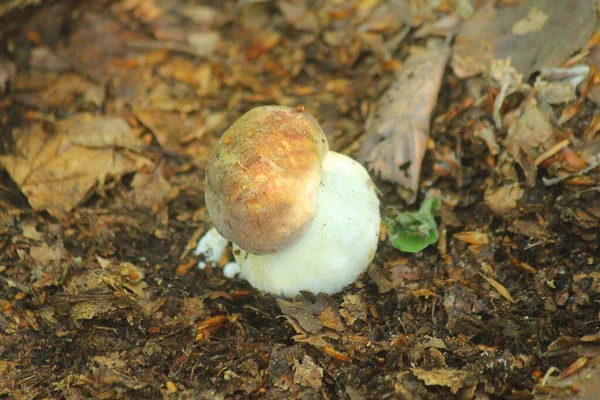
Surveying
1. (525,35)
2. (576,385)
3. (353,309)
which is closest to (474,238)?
(353,309)

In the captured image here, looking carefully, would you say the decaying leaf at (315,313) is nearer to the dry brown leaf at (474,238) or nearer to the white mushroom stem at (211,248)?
the white mushroom stem at (211,248)

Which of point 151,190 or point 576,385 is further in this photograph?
point 151,190

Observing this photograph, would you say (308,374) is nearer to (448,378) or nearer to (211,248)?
(448,378)

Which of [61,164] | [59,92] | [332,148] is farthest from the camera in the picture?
[59,92]

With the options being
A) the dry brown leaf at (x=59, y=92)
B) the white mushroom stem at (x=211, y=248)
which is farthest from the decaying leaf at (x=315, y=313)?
the dry brown leaf at (x=59, y=92)

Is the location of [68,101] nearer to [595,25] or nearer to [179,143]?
[179,143]

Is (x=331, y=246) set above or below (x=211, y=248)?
above
